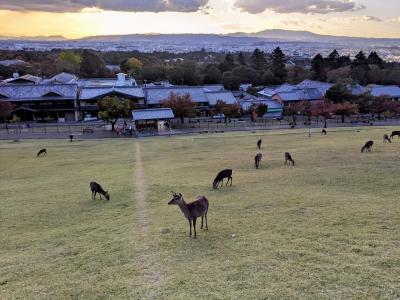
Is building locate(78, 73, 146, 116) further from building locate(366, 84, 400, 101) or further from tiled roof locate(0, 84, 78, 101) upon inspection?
building locate(366, 84, 400, 101)

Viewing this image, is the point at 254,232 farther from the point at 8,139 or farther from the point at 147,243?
the point at 8,139

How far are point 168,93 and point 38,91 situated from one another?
2478 centimetres

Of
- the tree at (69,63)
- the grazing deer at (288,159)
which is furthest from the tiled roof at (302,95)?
the tree at (69,63)

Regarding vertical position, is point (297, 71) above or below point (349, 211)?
above

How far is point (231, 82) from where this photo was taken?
99812 millimetres

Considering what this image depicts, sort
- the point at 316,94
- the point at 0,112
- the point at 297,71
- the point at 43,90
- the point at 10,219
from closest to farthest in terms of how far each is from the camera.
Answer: the point at 10,219 → the point at 0,112 → the point at 43,90 → the point at 316,94 → the point at 297,71

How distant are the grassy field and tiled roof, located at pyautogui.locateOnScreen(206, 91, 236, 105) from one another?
166ft

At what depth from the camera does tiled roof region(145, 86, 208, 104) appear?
74.4 metres

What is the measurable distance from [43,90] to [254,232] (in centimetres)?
7079

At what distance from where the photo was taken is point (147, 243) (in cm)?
1238

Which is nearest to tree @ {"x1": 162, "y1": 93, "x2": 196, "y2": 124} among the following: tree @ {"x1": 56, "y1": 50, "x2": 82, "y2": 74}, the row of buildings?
the row of buildings

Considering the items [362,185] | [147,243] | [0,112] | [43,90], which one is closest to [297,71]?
[43,90]

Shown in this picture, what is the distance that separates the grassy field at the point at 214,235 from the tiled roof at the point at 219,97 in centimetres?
5068

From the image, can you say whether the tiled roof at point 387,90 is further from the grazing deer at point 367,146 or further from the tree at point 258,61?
the grazing deer at point 367,146
